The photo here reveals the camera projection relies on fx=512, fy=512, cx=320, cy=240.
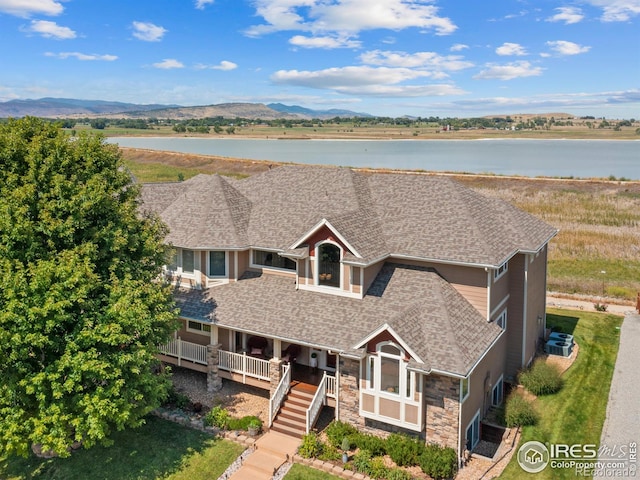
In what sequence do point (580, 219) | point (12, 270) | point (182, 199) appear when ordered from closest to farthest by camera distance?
point (12, 270) → point (182, 199) → point (580, 219)

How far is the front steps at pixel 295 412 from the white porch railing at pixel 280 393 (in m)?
0.20

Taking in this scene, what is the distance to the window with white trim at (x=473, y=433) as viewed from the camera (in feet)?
56.2

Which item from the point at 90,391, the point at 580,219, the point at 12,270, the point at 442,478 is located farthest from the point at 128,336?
the point at 580,219

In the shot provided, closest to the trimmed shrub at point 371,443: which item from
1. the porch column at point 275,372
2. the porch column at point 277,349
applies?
the porch column at point 275,372

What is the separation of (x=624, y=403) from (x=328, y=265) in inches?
→ 494

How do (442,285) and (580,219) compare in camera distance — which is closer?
(442,285)

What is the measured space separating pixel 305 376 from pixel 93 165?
1095 centimetres

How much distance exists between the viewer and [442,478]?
50.5ft

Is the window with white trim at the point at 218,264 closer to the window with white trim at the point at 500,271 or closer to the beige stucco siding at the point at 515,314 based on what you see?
the window with white trim at the point at 500,271

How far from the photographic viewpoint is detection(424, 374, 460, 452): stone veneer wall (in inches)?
620

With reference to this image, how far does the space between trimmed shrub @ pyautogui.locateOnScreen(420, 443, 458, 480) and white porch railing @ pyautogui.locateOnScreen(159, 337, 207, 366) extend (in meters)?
9.68

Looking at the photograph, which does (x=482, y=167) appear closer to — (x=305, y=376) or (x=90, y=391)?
(x=305, y=376)

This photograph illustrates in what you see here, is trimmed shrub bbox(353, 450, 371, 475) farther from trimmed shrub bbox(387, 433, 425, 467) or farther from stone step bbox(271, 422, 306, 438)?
stone step bbox(271, 422, 306, 438)

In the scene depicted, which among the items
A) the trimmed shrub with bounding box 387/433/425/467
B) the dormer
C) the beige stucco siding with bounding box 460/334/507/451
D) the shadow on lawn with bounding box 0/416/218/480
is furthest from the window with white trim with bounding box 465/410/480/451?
the shadow on lawn with bounding box 0/416/218/480
